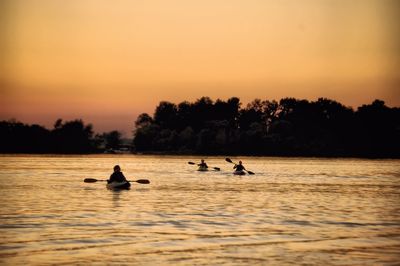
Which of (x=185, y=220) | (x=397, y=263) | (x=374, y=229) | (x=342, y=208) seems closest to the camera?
(x=397, y=263)

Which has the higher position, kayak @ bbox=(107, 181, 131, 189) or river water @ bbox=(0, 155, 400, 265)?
kayak @ bbox=(107, 181, 131, 189)

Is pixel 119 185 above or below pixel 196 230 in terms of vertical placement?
above

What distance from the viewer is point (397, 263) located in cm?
1875

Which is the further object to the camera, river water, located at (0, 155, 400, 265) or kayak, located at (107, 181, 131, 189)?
kayak, located at (107, 181, 131, 189)

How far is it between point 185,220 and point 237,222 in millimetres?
2273

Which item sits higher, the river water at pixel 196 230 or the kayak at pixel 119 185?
the kayak at pixel 119 185

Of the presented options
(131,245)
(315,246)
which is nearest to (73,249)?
(131,245)

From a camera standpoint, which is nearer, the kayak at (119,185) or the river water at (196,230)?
the river water at (196,230)

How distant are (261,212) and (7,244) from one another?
14.8 m

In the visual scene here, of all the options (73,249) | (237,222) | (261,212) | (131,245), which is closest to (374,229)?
(237,222)

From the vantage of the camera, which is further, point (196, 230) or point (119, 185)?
point (119, 185)

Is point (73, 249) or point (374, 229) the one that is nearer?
point (73, 249)

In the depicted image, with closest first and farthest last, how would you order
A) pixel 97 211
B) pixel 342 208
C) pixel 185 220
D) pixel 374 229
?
pixel 374 229 → pixel 185 220 → pixel 97 211 → pixel 342 208

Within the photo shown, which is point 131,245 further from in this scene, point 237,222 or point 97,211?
point 97,211
